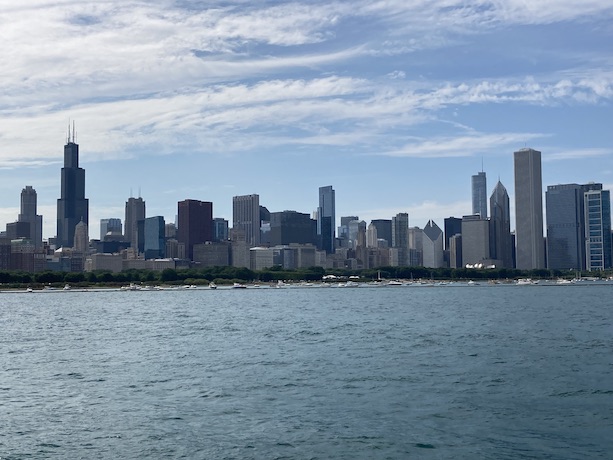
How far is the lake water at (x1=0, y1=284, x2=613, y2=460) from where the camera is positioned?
34.4 metres

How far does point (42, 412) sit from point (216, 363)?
2026 cm

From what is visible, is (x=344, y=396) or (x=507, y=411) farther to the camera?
(x=344, y=396)

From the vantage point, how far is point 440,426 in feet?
123

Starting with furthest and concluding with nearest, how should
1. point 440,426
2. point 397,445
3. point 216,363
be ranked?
point 216,363 → point 440,426 → point 397,445

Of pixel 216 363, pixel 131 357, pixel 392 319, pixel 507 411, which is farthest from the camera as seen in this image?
pixel 392 319

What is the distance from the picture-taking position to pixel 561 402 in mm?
43125

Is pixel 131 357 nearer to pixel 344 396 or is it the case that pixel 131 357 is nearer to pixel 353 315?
pixel 344 396

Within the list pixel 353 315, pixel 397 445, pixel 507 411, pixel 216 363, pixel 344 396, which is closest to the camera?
pixel 397 445

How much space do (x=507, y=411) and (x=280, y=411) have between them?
37.8 ft

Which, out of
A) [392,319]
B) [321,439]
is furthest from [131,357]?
[392,319]

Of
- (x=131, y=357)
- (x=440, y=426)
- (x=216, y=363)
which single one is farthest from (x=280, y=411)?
(x=131, y=357)

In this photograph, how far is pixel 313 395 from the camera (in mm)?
45969

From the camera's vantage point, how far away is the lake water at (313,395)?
34375 mm

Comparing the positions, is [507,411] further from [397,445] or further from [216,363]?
[216,363]
